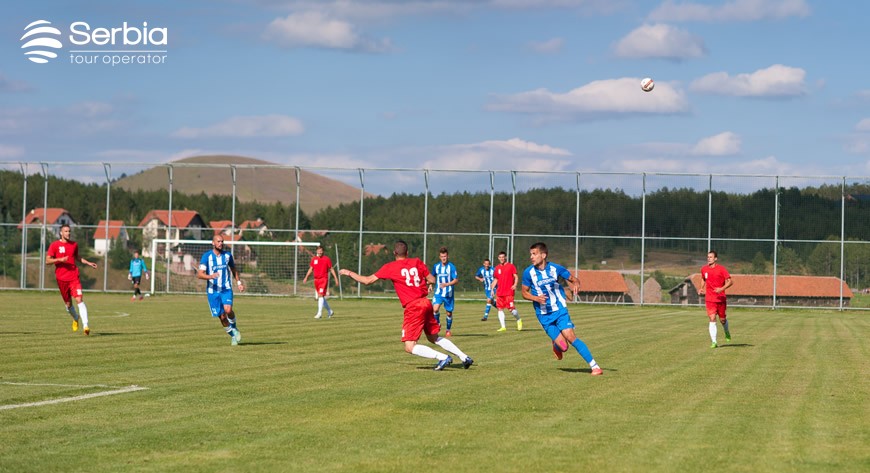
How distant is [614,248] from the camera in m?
53.2

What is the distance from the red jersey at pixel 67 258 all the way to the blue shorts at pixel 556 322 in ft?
37.2

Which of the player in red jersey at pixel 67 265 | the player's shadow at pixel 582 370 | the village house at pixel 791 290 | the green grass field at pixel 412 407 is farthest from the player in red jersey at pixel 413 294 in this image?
the village house at pixel 791 290

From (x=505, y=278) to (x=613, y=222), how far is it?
25.0 m

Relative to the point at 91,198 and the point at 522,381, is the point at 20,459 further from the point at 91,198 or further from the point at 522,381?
the point at 91,198

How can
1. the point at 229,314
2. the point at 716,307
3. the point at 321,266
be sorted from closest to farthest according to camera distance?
the point at 229,314 → the point at 716,307 → the point at 321,266

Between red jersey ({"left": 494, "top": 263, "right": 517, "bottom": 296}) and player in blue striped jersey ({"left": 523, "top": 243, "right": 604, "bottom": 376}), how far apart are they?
34.3 feet

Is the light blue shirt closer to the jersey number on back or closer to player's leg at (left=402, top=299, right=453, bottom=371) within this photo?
player's leg at (left=402, top=299, right=453, bottom=371)

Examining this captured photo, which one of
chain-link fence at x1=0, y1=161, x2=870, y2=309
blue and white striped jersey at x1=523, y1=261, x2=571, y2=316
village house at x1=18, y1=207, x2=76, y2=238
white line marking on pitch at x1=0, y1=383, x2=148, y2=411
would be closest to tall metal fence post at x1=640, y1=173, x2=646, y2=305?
chain-link fence at x1=0, y1=161, x2=870, y2=309

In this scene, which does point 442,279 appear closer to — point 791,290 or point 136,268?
point 136,268

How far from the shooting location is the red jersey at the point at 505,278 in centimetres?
2789

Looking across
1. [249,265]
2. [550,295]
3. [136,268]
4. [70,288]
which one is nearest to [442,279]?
[70,288]

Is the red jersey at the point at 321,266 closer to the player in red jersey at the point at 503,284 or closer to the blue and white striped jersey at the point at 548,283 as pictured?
the player in red jersey at the point at 503,284

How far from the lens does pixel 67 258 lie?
2322 cm

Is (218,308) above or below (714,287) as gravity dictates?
below
